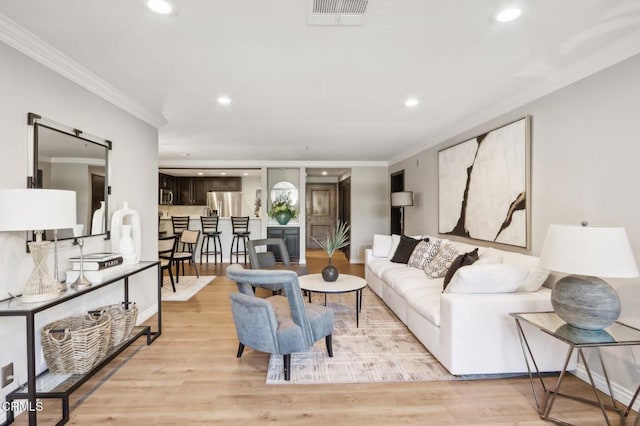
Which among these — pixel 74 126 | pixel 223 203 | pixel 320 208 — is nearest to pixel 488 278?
pixel 74 126

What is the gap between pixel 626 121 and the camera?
6.98 ft

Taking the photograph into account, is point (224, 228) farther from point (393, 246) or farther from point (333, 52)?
point (333, 52)

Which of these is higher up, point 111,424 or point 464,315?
point 464,315

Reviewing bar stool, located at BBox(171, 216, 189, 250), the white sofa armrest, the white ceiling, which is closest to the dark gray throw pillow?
the white ceiling

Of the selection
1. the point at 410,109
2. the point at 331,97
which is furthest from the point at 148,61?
the point at 410,109

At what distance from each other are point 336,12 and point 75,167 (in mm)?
2318

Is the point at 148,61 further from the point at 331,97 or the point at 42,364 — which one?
the point at 42,364

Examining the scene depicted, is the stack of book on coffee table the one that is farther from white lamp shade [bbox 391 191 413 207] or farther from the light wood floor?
white lamp shade [bbox 391 191 413 207]

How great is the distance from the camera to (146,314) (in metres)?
3.66

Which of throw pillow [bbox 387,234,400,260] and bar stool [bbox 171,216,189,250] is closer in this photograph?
throw pillow [bbox 387,234,400,260]

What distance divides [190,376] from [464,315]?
2.13 m

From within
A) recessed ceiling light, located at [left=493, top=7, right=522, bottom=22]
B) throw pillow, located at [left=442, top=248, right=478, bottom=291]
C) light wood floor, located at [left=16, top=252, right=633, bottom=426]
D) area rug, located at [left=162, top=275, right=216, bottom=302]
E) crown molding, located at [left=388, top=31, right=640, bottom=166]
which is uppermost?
recessed ceiling light, located at [left=493, top=7, right=522, bottom=22]

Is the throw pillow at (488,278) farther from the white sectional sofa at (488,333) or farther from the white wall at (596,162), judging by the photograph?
the white wall at (596,162)

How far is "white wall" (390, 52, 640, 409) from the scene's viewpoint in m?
Result: 2.09
